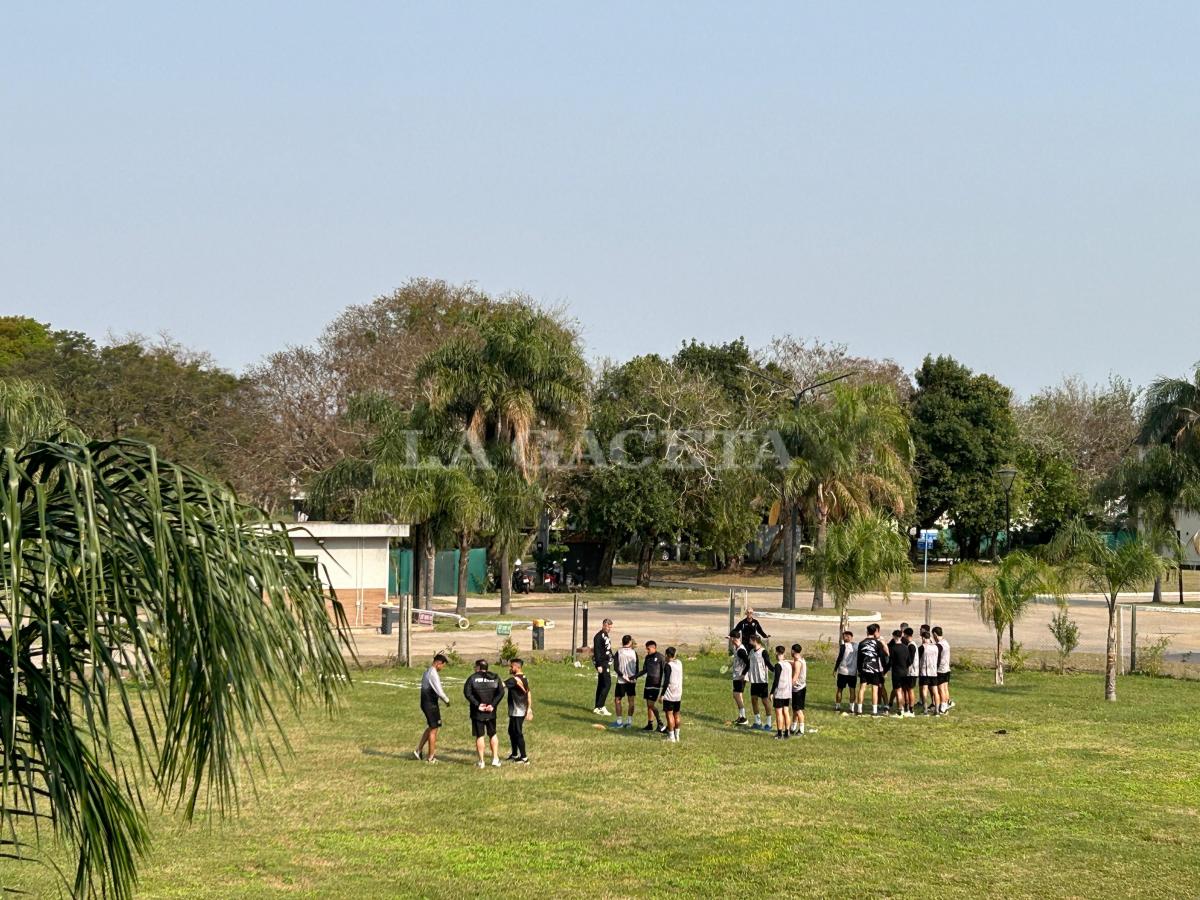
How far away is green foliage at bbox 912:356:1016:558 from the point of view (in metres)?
74.7

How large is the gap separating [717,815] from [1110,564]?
13066 millimetres

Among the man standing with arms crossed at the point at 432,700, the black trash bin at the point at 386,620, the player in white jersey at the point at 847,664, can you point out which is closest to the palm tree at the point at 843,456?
the black trash bin at the point at 386,620

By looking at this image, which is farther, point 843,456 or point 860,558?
point 843,456

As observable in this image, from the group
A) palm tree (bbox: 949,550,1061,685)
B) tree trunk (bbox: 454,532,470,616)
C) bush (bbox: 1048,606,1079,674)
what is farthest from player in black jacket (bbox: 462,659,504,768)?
tree trunk (bbox: 454,532,470,616)

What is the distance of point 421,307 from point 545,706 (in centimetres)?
4335

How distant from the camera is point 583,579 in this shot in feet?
220

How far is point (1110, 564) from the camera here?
27422 millimetres

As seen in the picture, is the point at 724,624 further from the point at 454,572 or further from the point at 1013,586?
the point at 454,572

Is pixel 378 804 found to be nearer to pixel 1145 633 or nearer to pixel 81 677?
pixel 81 677

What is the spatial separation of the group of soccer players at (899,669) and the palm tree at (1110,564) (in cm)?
355

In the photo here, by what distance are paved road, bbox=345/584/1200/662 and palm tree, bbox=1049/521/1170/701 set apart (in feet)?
28.0

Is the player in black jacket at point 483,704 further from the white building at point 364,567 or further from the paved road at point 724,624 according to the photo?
the white building at point 364,567

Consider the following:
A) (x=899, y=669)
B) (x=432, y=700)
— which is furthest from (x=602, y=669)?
(x=432, y=700)

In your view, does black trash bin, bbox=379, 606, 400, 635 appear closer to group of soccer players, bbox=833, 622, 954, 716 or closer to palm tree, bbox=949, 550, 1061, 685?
group of soccer players, bbox=833, 622, 954, 716
